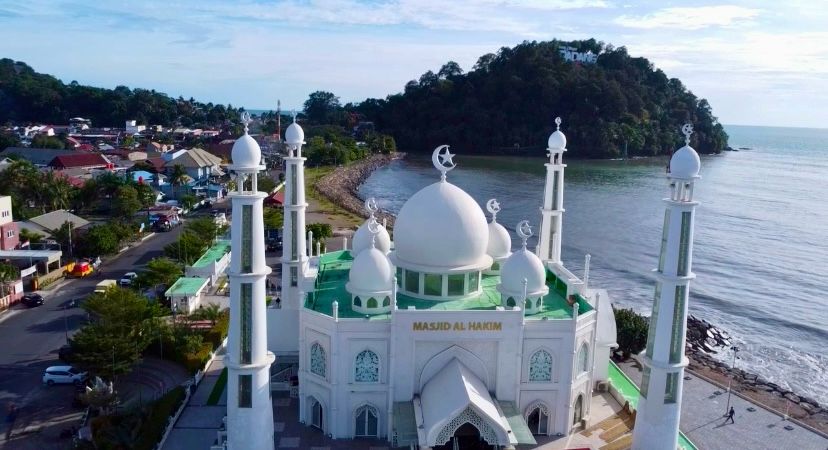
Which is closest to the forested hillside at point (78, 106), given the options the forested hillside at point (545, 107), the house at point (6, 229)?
the forested hillside at point (545, 107)

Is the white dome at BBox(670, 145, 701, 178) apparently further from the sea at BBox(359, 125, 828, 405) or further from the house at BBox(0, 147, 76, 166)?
the house at BBox(0, 147, 76, 166)

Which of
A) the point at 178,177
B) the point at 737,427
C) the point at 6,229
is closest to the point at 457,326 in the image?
the point at 737,427

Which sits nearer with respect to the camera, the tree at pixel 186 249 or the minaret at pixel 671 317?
the minaret at pixel 671 317

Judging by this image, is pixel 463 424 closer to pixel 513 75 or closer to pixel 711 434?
pixel 711 434

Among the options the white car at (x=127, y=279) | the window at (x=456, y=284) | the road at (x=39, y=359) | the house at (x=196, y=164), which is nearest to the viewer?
the window at (x=456, y=284)

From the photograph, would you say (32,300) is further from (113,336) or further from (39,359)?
(113,336)

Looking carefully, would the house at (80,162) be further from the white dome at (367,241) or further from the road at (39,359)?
the white dome at (367,241)

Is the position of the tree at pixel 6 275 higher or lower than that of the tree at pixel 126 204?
lower

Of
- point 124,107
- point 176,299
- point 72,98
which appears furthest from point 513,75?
point 176,299
